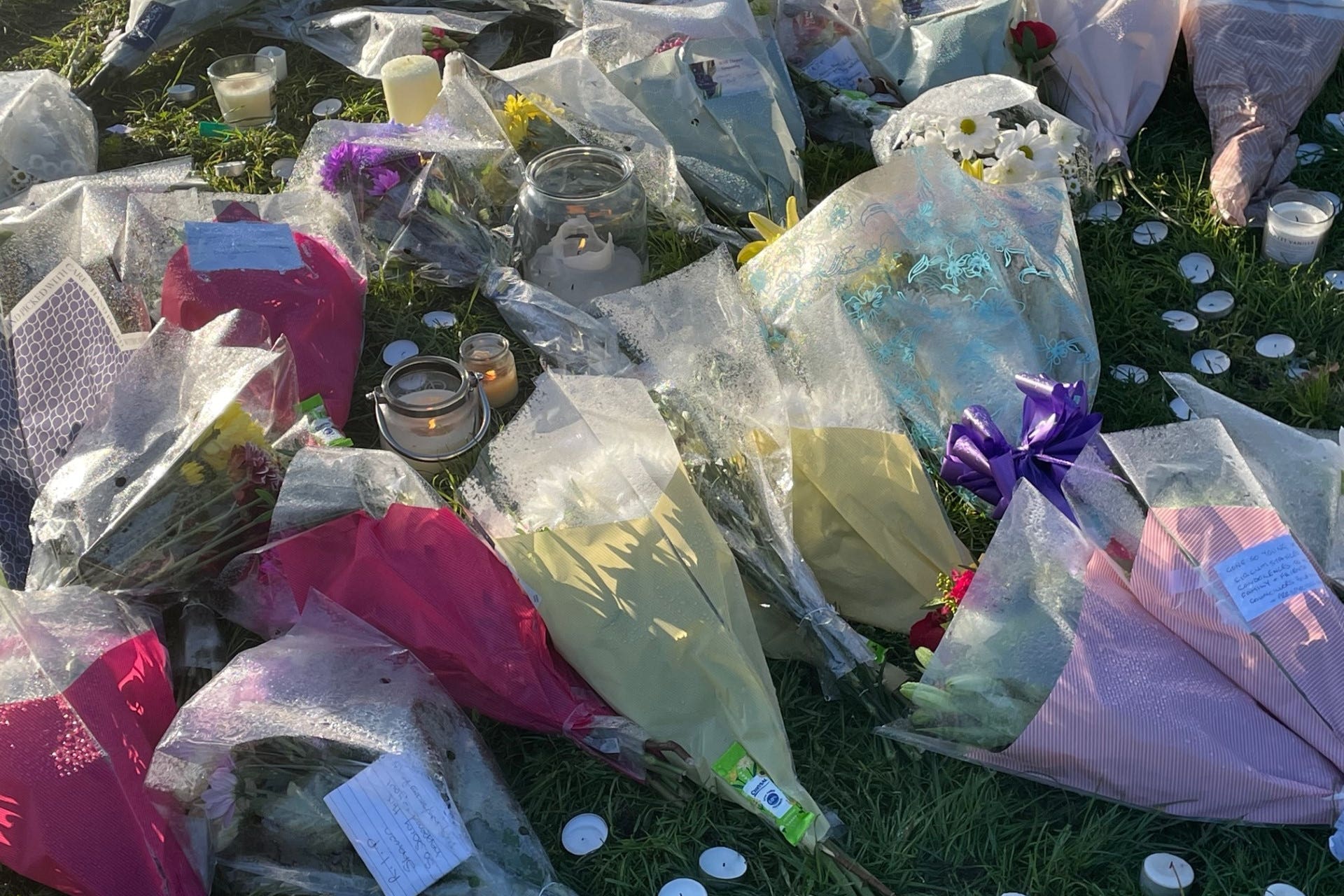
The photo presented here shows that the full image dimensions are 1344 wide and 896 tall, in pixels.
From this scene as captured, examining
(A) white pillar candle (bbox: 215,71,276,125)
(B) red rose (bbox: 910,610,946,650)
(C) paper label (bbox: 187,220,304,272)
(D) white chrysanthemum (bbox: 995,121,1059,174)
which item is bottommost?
(A) white pillar candle (bbox: 215,71,276,125)

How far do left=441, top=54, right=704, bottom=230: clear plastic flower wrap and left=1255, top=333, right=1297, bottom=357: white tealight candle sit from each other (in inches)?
49.9

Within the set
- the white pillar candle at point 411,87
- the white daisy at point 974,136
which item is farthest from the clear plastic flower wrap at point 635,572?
the white pillar candle at point 411,87

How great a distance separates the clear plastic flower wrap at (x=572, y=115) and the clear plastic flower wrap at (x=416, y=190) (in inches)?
4.0

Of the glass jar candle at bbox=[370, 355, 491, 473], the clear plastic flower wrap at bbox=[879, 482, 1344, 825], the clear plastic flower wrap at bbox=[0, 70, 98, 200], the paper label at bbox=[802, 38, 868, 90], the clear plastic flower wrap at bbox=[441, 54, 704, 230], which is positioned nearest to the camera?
the clear plastic flower wrap at bbox=[879, 482, 1344, 825]

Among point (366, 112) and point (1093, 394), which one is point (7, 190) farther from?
point (1093, 394)

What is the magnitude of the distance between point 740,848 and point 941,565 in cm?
57

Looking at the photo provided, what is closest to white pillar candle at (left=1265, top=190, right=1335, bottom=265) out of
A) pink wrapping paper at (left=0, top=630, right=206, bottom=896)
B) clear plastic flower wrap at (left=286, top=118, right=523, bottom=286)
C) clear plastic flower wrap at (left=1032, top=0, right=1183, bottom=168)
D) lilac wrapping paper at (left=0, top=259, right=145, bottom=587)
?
clear plastic flower wrap at (left=1032, top=0, right=1183, bottom=168)

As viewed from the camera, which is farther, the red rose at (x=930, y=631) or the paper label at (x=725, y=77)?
the paper label at (x=725, y=77)

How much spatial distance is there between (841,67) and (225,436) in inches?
82.9

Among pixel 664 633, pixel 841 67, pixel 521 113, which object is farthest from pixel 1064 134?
pixel 664 633

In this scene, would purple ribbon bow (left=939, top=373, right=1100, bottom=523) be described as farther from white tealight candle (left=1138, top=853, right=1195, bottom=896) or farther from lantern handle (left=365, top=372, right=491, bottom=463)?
lantern handle (left=365, top=372, right=491, bottom=463)

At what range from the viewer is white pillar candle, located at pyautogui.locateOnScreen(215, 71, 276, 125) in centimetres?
355

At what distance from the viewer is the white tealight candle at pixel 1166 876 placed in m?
1.68

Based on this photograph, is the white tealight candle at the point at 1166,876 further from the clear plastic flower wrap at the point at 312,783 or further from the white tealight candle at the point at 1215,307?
the white tealight candle at the point at 1215,307
